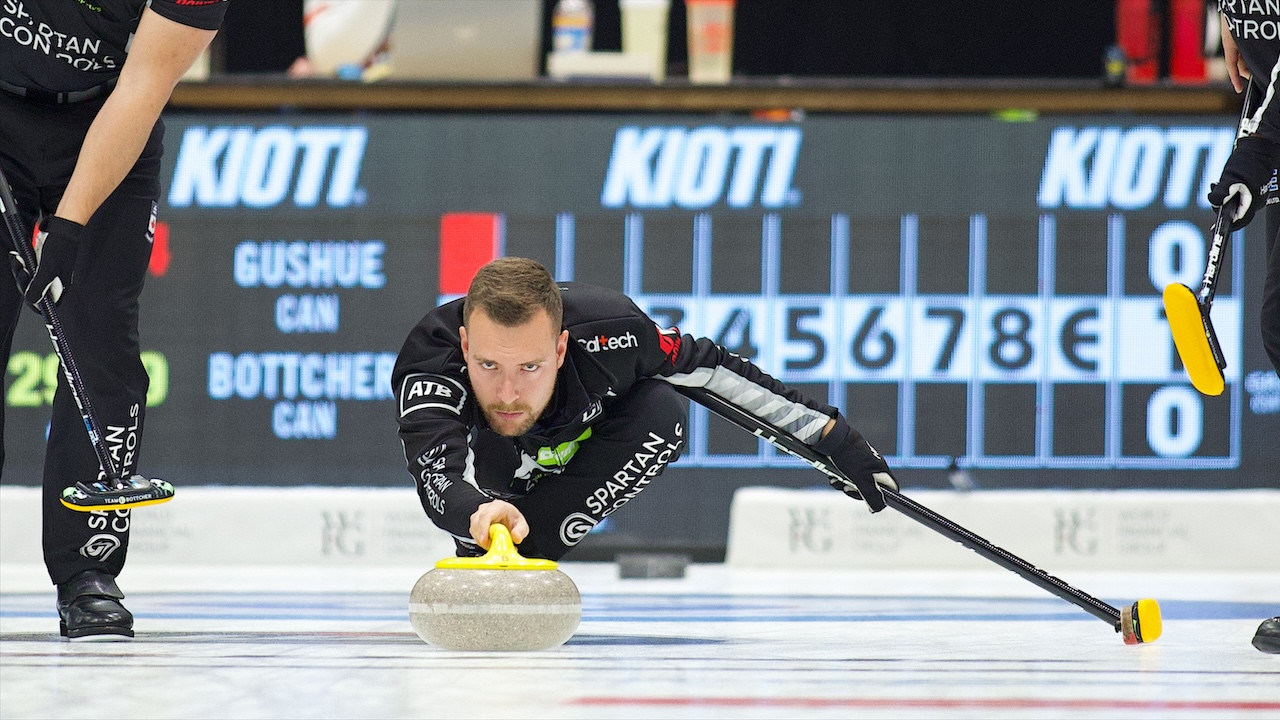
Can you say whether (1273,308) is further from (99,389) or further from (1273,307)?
(99,389)

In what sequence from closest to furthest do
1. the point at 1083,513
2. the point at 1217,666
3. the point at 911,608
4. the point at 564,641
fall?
1. the point at 1217,666
2. the point at 564,641
3. the point at 911,608
4. the point at 1083,513

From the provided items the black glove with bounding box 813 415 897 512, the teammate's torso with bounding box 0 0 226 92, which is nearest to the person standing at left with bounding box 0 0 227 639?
the teammate's torso with bounding box 0 0 226 92

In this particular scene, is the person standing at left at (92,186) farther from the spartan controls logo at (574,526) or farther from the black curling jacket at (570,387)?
the spartan controls logo at (574,526)

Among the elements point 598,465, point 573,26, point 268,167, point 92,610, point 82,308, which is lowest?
point 92,610

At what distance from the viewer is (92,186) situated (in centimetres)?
239

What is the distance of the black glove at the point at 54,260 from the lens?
232 centimetres

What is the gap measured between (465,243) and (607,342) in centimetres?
252

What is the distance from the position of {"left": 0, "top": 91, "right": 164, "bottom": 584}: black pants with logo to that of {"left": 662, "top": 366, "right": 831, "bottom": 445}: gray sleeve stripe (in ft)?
2.90

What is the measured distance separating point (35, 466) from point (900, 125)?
2.86m

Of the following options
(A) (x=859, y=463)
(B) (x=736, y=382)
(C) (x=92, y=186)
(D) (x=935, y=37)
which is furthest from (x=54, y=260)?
(D) (x=935, y=37)

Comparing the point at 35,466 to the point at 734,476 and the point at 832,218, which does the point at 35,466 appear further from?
the point at 832,218

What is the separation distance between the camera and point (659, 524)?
4.93 m

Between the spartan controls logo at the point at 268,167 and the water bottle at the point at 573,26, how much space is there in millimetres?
705

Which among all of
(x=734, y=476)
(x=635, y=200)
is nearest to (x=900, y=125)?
(x=635, y=200)
